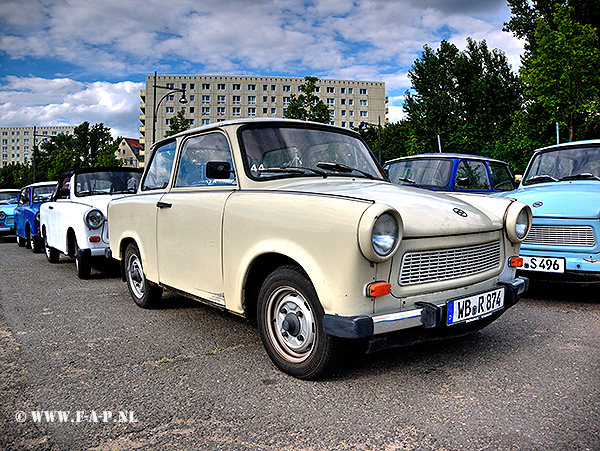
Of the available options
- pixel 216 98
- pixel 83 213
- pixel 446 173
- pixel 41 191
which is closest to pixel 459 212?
pixel 446 173

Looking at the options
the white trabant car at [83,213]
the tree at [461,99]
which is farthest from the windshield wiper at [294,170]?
the tree at [461,99]

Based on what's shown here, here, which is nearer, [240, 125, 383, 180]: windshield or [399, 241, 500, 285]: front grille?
[399, 241, 500, 285]: front grille

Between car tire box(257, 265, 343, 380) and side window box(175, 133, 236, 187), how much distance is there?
1.04 metres

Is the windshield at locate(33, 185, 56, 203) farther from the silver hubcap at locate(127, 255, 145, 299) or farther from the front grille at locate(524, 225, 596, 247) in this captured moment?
the front grille at locate(524, 225, 596, 247)

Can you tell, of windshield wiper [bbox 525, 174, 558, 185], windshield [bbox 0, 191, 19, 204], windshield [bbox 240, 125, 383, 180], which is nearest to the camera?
windshield [bbox 240, 125, 383, 180]

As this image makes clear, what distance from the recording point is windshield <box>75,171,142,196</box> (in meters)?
8.45

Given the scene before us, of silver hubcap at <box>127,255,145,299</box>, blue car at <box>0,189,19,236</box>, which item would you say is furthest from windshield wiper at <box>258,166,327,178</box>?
blue car at <box>0,189,19,236</box>

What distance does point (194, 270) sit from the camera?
405 cm

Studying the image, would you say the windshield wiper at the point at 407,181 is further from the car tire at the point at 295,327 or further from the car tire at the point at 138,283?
the car tire at the point at 295,327

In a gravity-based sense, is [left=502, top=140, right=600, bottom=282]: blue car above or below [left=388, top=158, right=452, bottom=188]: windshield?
below

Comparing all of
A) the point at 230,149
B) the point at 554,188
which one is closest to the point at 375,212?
the point at 230,149

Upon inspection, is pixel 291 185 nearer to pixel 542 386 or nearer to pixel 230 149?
pixel 230 149

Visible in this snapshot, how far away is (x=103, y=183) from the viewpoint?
28.0ft

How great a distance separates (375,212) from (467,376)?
139 centimetres
